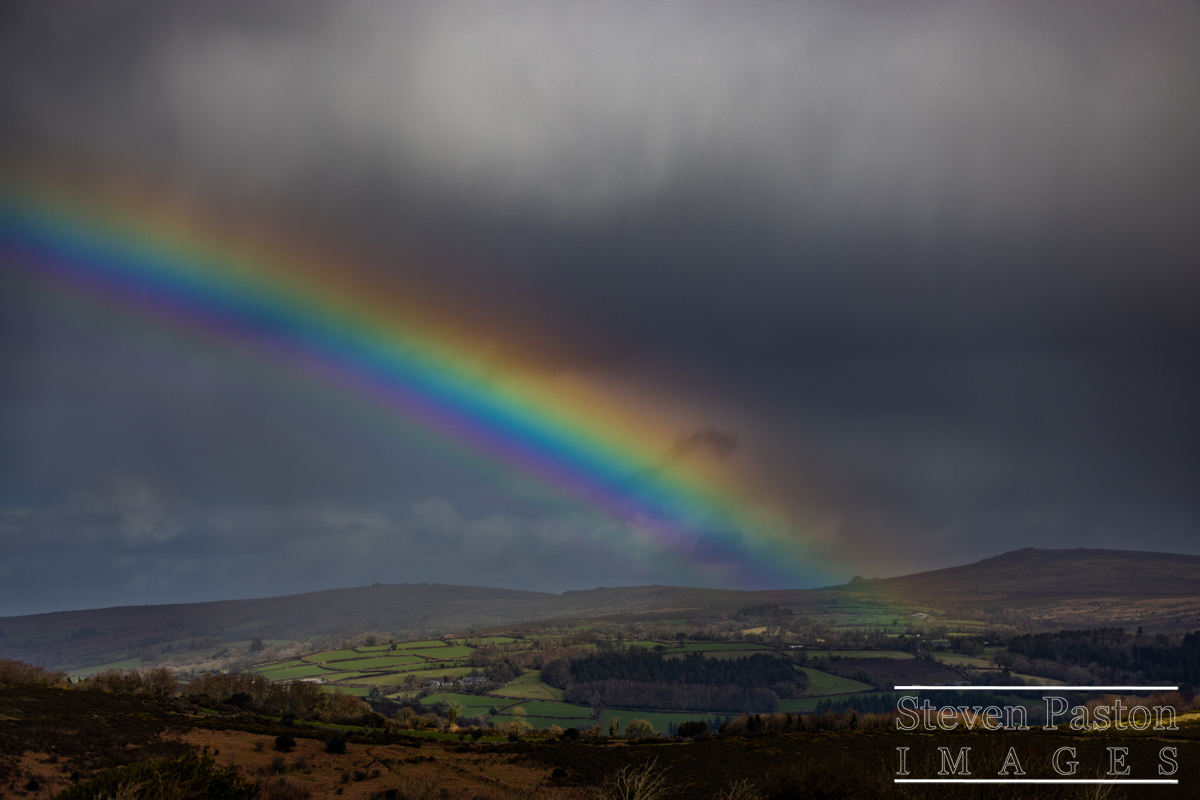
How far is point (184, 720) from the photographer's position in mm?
61219

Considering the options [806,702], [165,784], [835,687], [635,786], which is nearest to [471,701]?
[806,702]

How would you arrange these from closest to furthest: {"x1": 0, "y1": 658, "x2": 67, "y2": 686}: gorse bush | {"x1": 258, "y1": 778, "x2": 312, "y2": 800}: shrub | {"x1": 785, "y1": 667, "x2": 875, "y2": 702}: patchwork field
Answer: {"x1": 258, "y1": 778, "x2": 312, "y2": 800}: shrub
{"x1": 0, "y1": 658, "x2": 67, "y2": 686}: gorse bush
{"x1": 785, "y1": 667, "x2": 875, "y2": 702}: patchwork field

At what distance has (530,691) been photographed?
18600 cm

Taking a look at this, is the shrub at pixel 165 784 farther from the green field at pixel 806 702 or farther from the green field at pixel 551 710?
the green field at pixel 806 702

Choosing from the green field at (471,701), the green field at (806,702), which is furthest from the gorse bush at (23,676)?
the green field at (806,702)

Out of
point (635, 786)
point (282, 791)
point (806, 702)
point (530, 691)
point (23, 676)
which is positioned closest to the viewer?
point (635, 786)

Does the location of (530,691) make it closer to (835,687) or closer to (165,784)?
(835,687)

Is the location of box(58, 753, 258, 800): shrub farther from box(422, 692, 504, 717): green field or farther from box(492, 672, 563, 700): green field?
box(492, 672, 563, 700): green field

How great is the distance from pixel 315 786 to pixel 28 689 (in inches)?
1369

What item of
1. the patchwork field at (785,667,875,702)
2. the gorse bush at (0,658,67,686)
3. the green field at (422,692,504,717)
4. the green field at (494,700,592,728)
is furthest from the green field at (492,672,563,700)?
the gorse bush at (0,658,67,686)

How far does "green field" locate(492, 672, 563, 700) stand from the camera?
17988 cm

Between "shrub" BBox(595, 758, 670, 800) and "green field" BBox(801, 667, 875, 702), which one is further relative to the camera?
"green field" BBox(801, 667, 875, 702)

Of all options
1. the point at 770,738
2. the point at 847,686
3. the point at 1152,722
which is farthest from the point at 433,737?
the point at 847,686

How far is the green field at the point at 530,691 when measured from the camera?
590 feet
